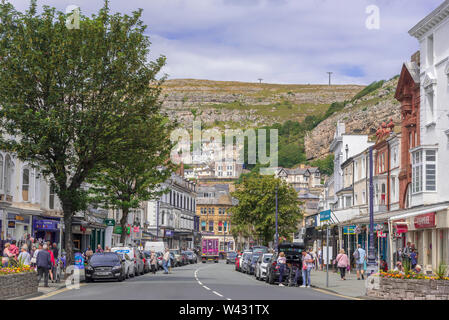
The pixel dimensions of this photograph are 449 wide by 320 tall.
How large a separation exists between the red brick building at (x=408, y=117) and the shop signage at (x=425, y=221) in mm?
6247

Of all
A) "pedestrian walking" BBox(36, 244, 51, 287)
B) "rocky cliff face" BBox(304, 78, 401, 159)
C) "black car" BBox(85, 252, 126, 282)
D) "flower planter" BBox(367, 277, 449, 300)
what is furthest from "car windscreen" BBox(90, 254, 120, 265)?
"rocky cliff face" BBox(304, 78, 401, 159)

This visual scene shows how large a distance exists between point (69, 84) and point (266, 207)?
162 feet

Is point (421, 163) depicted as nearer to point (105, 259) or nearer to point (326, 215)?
point (326, 215)

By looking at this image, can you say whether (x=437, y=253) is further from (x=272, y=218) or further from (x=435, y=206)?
(x=272, y=218)

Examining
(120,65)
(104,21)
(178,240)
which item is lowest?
(178,240)

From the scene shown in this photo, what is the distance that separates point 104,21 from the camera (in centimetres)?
3375

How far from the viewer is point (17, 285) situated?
72.4 ft

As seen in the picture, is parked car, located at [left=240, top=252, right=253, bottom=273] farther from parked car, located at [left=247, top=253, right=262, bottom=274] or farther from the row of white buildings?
the row of white buildings

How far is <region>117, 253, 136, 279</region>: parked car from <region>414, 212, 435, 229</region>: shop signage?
16.3 meters

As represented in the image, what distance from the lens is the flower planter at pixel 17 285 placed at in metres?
21.0

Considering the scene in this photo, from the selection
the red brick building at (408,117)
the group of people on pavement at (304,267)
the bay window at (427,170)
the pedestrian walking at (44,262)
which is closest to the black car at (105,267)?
the pedestrian walking at (44,262)

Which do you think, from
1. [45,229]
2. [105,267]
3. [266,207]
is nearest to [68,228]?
[105,267]
